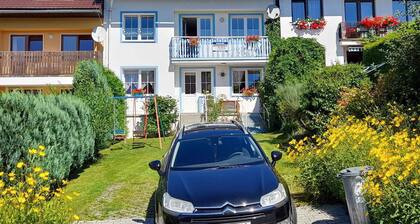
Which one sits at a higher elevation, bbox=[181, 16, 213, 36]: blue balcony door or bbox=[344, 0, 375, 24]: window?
bbox=[344, 0, 375, 24]: window

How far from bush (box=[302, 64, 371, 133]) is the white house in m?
9.48

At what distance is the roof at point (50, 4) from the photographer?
2244 centimetres

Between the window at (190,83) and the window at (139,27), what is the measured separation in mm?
2941

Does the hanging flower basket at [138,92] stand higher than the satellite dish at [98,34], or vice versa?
the satellite dish at [98,34]

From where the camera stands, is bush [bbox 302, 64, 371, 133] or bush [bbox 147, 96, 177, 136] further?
bush [bbox 147, 96, 177, 136]

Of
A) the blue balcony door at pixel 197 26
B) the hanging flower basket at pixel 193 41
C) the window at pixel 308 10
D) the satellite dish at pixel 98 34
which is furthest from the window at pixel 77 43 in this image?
the window at pixel 308 10

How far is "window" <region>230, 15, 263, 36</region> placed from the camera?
2395 centimetres

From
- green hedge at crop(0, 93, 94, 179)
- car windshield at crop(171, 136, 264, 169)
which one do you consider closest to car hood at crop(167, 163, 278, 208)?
car windshield at crop(171, 136, 264, 169)

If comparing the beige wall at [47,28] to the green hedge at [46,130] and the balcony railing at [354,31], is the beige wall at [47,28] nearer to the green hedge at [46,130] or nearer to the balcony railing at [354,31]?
the green hedge at [46,130]

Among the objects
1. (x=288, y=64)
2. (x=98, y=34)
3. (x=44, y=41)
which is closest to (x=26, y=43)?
(x=44, y=41)

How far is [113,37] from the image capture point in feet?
74.7

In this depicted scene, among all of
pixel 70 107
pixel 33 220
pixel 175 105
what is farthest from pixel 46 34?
pixel 33 220

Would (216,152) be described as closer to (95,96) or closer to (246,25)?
(95,96)

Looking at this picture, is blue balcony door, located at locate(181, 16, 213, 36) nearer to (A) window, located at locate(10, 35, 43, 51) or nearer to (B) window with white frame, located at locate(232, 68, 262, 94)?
(B) window with white frame, located at locate(232, 68, 262, 94)
